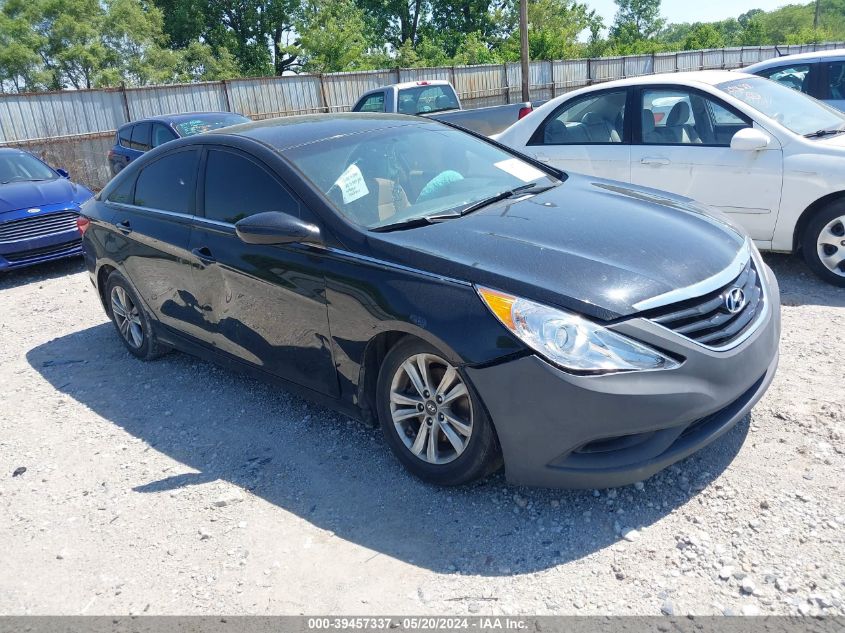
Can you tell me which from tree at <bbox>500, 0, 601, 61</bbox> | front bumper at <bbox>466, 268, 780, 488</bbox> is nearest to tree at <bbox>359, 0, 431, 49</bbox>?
tree at <bbox>500, 0, 601, 61</bbox>

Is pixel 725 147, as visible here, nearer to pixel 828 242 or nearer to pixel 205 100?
pixel 828 242

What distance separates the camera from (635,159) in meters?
6.27

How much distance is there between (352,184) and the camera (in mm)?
3730

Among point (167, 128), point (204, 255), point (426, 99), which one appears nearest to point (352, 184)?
point (204, 255)

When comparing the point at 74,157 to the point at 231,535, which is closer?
the point at 231,535

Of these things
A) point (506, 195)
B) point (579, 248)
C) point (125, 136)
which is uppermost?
point (125, 136)

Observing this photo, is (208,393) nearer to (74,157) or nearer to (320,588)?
(320,588)

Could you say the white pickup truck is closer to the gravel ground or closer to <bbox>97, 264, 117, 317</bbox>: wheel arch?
<bbox>97, 264, 117, 317</bbox>: wheel arch

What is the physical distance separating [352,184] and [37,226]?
6.25 m

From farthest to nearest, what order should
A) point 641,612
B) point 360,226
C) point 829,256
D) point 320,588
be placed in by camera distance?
point 829,256, point 360,226, point 320,588, point 641,612

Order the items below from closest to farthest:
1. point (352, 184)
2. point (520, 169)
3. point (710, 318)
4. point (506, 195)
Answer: point (710, 318) → point (352, 184) → point (506, 195) → point (520, 169)

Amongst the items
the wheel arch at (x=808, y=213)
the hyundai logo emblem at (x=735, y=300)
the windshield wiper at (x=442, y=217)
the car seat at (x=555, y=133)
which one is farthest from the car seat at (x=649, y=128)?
the hyundai logo emblem at (x=735, y=300)

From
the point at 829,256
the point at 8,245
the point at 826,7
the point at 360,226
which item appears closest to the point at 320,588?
the point at 360,226

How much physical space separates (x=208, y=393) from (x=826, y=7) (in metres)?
114
